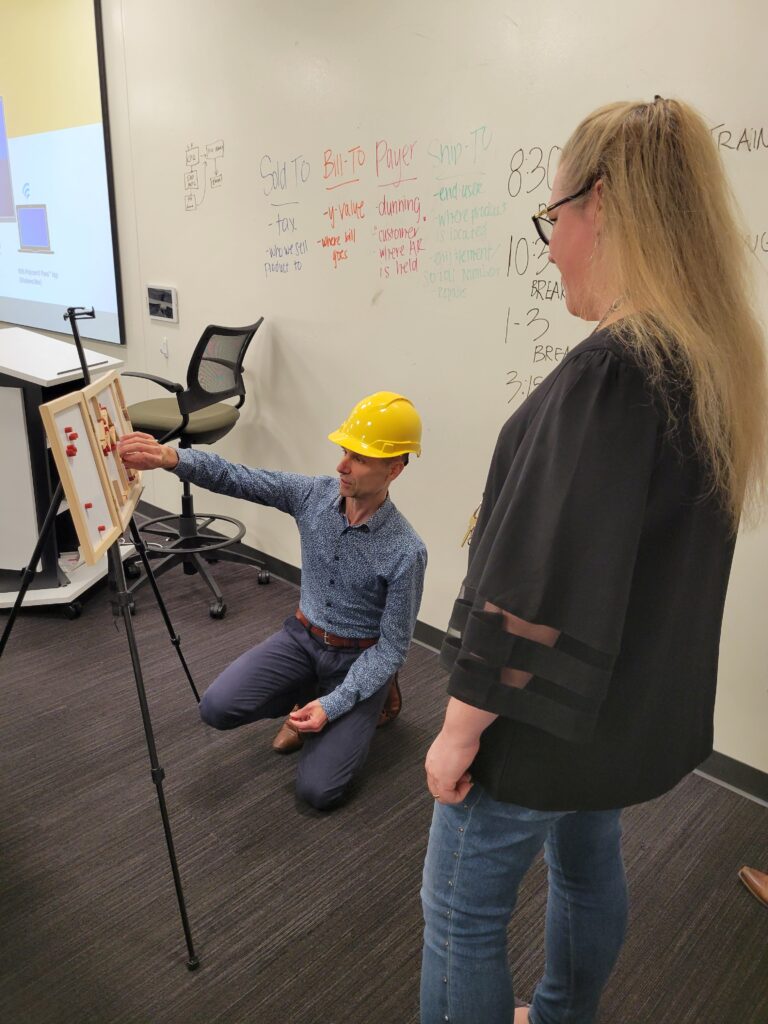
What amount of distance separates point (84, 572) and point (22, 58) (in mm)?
2931

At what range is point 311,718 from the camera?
6.23ft

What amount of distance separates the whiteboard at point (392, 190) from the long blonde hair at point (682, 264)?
3.83 feet

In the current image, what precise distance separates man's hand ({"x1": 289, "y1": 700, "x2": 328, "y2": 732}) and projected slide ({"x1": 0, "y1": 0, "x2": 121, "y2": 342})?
2.63m

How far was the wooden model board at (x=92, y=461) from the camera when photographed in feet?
4.52

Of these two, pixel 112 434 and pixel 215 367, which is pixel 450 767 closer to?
pixel 112 434

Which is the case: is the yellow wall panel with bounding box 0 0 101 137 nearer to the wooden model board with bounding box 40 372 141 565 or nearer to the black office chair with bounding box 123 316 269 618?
the black office chair with bounding box 123 316 269 618

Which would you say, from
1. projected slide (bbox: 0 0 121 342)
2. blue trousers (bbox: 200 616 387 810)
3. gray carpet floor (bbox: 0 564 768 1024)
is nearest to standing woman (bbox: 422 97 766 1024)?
gray carpet floor (bbox: 0 564 768 1024)

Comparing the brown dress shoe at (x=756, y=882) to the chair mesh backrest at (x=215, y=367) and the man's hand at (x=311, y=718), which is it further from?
the chair mesh backrest at (x=215, y=367)

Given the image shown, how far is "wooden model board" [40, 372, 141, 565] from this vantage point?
54.2 inches

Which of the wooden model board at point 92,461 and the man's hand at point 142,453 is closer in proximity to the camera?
the wooden model board at point 92,461

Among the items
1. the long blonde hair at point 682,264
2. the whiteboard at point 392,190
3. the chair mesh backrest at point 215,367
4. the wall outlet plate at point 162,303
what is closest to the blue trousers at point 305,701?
the whiteboard at point 392,190

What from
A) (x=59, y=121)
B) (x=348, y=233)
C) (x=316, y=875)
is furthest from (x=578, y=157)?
(x=59, y=121)

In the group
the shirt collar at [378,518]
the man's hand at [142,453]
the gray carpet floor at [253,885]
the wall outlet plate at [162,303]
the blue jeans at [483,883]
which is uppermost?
the wall outlet plate at [162,303]

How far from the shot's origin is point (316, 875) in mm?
1714
